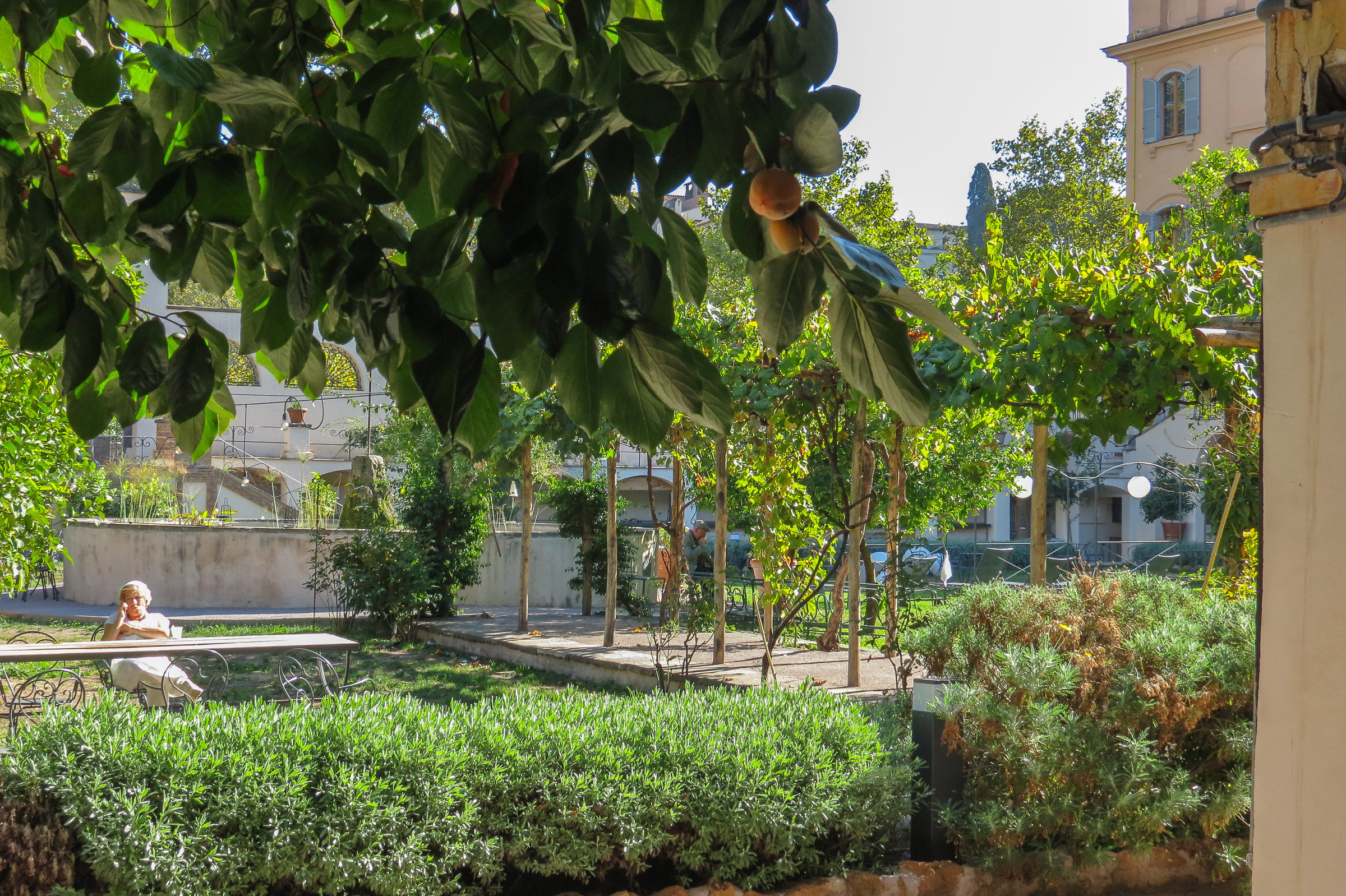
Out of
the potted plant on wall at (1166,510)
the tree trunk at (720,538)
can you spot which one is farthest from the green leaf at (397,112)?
the potted plant on wall at (1166,510)

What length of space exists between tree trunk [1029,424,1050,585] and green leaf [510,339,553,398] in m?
5.51

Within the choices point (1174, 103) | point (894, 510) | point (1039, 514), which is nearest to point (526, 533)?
point (894, 510)

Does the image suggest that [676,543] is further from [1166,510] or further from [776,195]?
[1166,510]

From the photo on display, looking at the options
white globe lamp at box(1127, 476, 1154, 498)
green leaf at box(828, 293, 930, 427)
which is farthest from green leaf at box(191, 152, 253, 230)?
white globe lamp at box(1127, 476, 1154, 498)

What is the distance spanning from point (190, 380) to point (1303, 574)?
2.02m

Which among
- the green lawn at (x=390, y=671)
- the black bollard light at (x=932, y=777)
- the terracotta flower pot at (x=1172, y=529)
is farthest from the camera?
the terracotta flower pot at (x=1172, y=529)

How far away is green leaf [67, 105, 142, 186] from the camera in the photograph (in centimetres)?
105

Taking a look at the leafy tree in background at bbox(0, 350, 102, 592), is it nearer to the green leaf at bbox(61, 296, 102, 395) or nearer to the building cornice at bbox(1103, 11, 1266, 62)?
the green leaf at bbox(61, 296, 102, 395)

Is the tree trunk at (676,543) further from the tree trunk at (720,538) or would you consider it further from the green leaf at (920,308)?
the green leaf at (920,308)

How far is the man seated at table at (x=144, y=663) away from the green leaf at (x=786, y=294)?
22.2 ft

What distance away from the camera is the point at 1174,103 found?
898 inches

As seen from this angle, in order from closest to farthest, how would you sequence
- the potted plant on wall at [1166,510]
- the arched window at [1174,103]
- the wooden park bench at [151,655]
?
the wooden park bench at [151,655] → the arched window at [1174,103] → the potted plant on wall at [1166,510]

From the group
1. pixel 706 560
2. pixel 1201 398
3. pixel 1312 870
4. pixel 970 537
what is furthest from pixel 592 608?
pixel 970 537

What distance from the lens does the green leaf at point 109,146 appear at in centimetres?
105
